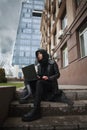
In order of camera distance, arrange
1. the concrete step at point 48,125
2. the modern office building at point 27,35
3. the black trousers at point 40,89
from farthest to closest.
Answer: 1. the modern office building at point 27,35
2. the black trousers at point 40,89
3. the concrete step at point 48,125

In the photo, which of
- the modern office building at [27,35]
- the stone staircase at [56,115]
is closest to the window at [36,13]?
the modern office building at [27,35]

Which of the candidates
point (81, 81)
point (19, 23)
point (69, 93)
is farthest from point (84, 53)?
point (19, 23)

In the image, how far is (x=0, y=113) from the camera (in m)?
2.02

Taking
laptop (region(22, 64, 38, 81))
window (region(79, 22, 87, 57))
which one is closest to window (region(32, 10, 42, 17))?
window (region(79, 22, 87, 57))

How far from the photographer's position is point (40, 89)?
2535 millimetres

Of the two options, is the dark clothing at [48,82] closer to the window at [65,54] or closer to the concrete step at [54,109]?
the concrete step at [54,109]

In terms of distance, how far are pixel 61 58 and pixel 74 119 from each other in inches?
299

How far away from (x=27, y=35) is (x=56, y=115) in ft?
176

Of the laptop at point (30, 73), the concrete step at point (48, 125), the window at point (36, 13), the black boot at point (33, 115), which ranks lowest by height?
the concrete step at point (48, 125)

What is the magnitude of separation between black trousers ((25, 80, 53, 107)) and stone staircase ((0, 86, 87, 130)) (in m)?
0.24

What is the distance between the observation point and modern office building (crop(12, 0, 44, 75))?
50.8 metres

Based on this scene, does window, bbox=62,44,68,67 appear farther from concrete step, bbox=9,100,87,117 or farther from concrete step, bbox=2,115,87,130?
concrete step, bbox=2,115,87,130

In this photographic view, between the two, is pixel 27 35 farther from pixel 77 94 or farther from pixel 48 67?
pixel 77 94

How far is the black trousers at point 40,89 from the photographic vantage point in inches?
95.4
